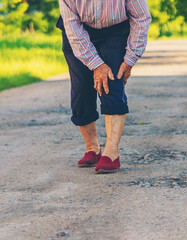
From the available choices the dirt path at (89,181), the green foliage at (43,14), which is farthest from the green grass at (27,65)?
the green foliage at (43,14)

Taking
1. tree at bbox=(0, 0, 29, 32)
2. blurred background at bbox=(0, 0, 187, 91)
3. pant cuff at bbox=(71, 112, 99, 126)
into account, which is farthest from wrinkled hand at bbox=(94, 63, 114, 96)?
tree at bbox=(0, 0, 29, 32)

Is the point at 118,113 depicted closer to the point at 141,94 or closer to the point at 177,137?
the point at 177,137

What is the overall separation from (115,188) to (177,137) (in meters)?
1.64

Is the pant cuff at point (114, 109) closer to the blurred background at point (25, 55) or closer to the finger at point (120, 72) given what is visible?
the finger at point (120, 72)

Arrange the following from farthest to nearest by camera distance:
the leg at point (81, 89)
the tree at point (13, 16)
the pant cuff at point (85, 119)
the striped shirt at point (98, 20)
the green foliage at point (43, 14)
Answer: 1. the tree at point (13, 16)
2. the green foliage at point (43, 14)
3. the pant cuff at point (85, 119)
4. the leg at point (81, 89)
5. the striped shirt at point (98, 20)

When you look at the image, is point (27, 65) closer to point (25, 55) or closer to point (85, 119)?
point (25, 55)

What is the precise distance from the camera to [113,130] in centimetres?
338

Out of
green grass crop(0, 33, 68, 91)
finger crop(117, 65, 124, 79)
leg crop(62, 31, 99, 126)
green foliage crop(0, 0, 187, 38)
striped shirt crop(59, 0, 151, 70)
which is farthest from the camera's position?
green foliage crop(0, 0, 187, 38)

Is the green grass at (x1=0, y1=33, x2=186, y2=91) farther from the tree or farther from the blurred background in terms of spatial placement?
the tree

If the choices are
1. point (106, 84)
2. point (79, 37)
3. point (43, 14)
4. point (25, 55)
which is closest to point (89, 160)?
point (106, 84)

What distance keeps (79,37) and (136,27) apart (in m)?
0.40

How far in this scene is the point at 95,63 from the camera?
326 cm

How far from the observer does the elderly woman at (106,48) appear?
3.21 m

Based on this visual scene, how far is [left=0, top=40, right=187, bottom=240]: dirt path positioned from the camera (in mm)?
2365
